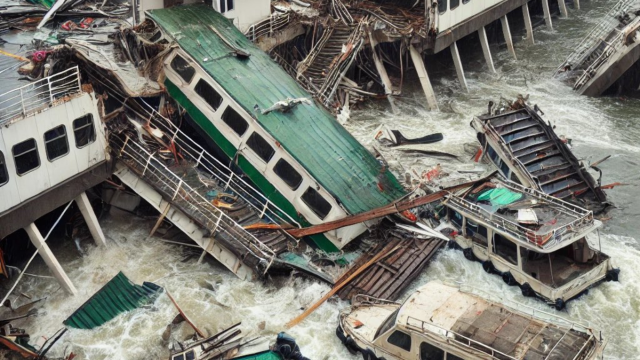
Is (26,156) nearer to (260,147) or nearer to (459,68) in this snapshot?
(260,147)

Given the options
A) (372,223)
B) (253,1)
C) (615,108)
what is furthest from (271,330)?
(615,108)

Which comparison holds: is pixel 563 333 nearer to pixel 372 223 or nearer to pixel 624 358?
pixel 624 358

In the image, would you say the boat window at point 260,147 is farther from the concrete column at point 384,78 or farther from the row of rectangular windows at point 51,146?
the concrete column at point 384,78

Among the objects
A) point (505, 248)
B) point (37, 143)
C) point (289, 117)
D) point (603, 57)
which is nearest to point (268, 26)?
point (289, 117)

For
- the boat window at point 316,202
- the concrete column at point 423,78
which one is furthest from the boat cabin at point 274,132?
the concrete column at point 423,78

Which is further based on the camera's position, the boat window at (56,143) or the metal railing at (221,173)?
the metal railing at (221,173)
